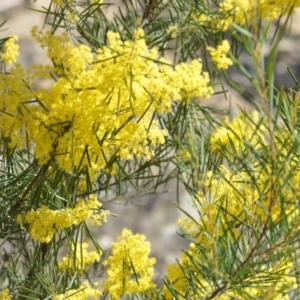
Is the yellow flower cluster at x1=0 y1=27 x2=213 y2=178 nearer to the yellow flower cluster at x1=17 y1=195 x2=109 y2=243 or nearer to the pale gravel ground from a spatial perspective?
the yellow flower cluster at x1=17 y1=195 x2=109 y2=243

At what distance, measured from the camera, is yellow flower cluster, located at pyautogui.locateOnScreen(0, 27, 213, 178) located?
716mm

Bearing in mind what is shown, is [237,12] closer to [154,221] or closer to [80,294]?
[80,294]

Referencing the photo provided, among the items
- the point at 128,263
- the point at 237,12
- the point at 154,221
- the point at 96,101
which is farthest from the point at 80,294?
the point at 154,221

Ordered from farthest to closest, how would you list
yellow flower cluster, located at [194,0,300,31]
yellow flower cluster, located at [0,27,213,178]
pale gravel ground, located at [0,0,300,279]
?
pale gravel ground, located at [0,0,300,279], yellow flower cluster, located at [194,0,300,31], yellow flower cluster, located at [0,27,213,178]

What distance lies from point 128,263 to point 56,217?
0.13 metres

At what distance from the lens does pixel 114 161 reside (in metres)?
0.81

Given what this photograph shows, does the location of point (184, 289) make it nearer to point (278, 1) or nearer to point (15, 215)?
point (15, 215)

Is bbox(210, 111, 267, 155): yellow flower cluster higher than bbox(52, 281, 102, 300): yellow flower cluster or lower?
higher

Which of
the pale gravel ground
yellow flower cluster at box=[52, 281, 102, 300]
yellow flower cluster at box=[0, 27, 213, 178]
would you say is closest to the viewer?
yellow flower cluster at box=[0, 27, 213, 178]

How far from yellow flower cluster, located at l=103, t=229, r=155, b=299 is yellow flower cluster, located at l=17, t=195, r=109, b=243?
7 cm

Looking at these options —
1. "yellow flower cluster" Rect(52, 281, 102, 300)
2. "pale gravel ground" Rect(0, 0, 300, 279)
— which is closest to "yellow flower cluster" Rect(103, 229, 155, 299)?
"yellow flower cluster" Rect(52, 281, 102, 300)

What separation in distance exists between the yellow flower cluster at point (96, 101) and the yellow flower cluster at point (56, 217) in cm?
5

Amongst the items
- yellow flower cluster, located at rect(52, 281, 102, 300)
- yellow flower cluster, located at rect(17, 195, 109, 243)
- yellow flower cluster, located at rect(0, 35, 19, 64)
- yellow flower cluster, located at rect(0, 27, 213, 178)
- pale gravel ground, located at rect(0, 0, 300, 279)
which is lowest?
yellow flower cluster, located at rect(52, 281, 102, 300)

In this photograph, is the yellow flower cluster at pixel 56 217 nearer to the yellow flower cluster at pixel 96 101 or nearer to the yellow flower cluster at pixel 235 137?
the yellow flower cluster at pixel 96 101
